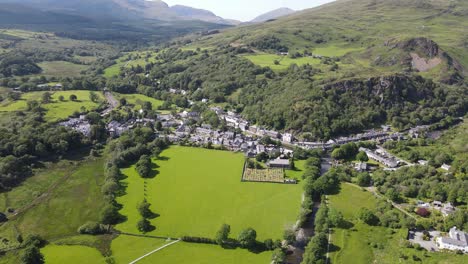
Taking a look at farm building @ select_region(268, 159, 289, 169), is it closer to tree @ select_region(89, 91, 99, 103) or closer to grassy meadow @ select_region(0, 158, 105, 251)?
grassy meadow @ select_region(0, 158, 105, 251)

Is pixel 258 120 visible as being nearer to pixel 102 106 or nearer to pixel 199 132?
pixel 199 132

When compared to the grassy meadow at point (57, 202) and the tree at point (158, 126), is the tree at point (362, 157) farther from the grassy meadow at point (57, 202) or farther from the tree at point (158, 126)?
the grassy meadow at point (57, 202)

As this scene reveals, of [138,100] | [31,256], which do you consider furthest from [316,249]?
[138,100]

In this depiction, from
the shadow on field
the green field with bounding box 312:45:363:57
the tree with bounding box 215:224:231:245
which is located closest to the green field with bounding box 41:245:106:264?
the tree with bounding box 215:224:231:245

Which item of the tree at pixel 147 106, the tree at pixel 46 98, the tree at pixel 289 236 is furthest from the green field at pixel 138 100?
the tree at pixel 289 236

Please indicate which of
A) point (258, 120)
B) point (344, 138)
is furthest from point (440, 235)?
point (258, 120)

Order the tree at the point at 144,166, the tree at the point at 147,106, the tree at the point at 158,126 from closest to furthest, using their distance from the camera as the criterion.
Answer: the tree at the point at 144,166
the tree at the point at 158,126
the tree at the point at 147,106
